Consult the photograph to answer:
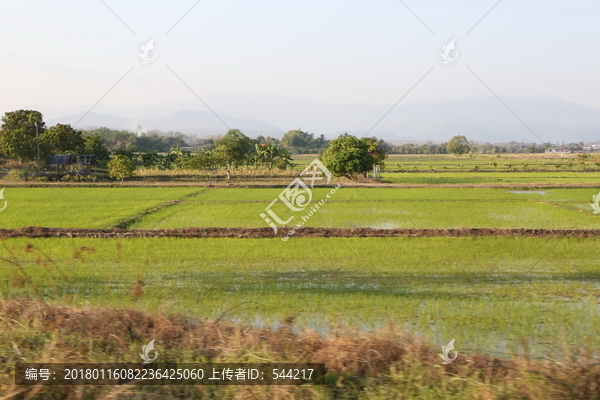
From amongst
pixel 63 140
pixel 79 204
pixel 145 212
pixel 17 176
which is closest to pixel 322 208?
pixel 145 212

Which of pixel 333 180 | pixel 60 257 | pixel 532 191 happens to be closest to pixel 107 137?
pixel 333 180

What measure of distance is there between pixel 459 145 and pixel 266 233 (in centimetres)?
8103

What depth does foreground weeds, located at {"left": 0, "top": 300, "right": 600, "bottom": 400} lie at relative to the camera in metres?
3.29

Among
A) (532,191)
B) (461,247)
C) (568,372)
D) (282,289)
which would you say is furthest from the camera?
(532,191)

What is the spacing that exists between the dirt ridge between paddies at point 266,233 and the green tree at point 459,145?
77952 mm

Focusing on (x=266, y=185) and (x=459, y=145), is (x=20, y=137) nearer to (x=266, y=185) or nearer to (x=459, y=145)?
(x=266, y=185)

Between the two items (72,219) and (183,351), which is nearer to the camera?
(183,351)

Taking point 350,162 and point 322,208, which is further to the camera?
point 350,162

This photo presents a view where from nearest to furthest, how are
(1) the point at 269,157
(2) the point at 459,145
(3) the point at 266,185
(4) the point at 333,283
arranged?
(4) the point at 333,283 → (3) the point at 266,185 → (1) the point at 269,157 → (2) the point at 459,145

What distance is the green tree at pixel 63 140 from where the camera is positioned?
106 ft

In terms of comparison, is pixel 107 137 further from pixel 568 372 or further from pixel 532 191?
pixel 568 372

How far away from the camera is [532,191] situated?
22.7 m

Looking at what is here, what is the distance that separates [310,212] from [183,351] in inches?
447

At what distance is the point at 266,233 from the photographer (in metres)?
10.9
